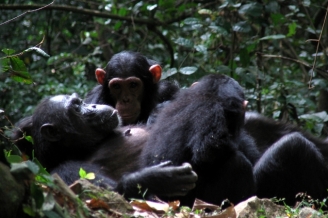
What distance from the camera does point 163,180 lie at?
4.80 meters

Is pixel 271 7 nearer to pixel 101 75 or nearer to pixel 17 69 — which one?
pixel 101 75

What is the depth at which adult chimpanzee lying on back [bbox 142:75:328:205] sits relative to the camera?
522cm

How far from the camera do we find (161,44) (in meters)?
11.6

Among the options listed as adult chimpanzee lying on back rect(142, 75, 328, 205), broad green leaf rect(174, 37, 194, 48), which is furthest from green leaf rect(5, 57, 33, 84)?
broad green leaf rect(174, 37, 194, 48)

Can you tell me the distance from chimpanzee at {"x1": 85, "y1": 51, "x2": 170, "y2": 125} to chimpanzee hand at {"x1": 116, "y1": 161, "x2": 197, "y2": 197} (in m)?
2.67

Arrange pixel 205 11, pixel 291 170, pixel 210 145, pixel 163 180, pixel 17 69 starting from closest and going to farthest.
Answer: pixel 17 69 < pixel 163 180 < pixel 210 145 < pixel 291 170 < pixel 205 11

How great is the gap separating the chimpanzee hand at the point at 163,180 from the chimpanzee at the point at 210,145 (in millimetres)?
355

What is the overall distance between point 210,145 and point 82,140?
→ 147cm

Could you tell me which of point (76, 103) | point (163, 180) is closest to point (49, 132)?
point (76, 103)

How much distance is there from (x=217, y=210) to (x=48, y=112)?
7.16 feet

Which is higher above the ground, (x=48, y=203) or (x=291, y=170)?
(x=48, y=203)

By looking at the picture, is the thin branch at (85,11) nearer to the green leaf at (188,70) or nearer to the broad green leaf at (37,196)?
the green leaf at (188,70)

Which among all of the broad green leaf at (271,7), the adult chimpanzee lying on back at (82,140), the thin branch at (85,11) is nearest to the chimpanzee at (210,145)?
the adult chimpanzee lying on back at (82,140)

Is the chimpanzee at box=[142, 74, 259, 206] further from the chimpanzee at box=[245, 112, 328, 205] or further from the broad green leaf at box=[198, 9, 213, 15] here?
the broad green leaf at box=[198, 9, 213, 15]
